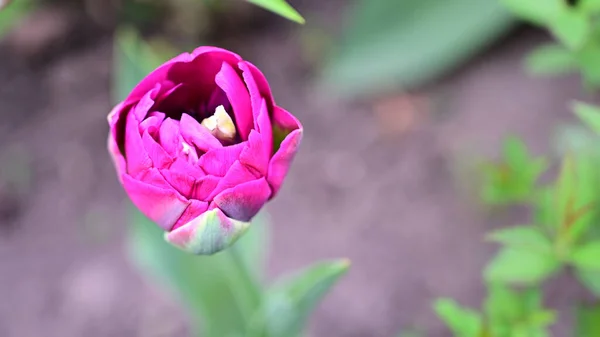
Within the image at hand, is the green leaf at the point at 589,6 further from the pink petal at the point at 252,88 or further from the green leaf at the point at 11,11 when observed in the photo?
the green leaf at the point at 11,11

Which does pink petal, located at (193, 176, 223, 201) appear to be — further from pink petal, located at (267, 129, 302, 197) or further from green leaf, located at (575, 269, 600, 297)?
green leaf, located at (575, 269, 600, 297)

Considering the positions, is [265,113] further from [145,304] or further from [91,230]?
[91,230]

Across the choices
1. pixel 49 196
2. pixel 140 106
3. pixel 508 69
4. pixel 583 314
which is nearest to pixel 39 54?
pixel 49 196

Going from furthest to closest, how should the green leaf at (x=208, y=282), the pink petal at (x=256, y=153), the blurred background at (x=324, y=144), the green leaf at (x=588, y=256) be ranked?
the blurred background at (x=324, y=144), the green leaf at (x=208, y=282), the green leaf at (x=588, y=256), the pink petal at (x=256, y=153)

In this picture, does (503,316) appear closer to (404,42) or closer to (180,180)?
(180,180)

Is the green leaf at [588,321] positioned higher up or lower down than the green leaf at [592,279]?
lower down

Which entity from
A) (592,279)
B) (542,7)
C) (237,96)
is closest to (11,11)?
(237,96)

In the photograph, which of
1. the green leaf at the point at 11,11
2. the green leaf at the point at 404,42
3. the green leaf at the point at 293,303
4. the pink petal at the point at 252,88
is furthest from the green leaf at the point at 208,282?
the green leaf at the point at 404,42

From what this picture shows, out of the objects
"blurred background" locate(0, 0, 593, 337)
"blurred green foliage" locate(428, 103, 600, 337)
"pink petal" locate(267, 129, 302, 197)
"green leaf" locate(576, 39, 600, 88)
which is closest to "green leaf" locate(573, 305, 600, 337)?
"blurred green foliage" locate(428, 103, 600, 337)
